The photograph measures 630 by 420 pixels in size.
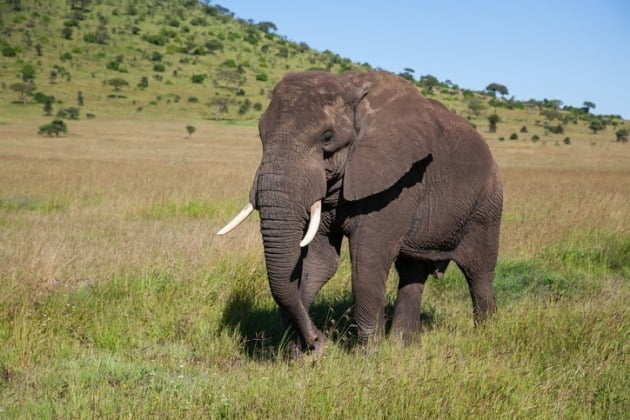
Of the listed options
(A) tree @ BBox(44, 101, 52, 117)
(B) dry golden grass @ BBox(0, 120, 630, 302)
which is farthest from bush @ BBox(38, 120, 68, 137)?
(A) tree @ BBox(44, 101, 52, 117)

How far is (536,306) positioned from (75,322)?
408 centimetres

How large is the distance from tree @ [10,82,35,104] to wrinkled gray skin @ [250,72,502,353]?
56577mm

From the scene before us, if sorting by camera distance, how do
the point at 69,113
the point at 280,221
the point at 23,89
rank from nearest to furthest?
the point at 280,221 → the point at 69,113 → the point at 23,89

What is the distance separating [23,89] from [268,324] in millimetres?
56617

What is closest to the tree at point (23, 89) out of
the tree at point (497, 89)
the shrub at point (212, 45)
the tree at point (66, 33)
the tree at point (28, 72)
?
the tree at point (28, 72)

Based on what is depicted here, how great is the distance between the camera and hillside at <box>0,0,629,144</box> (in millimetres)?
60500

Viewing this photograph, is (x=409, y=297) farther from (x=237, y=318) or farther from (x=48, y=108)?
(x=48, y=108)

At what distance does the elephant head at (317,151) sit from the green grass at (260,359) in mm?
816

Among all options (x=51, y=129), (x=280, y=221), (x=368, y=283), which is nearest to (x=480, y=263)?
(x=368, y=283)

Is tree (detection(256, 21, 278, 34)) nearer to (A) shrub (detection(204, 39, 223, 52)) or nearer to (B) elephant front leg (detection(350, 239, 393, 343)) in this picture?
(A) shrub (detection(204, 39, 223, 52))

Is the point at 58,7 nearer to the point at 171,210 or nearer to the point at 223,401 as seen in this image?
the point at 171,210

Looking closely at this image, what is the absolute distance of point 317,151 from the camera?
5.00m

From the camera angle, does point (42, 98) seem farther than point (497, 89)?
No

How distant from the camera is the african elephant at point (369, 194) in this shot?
489 cm
